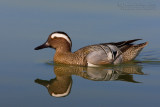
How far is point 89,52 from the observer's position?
12.5 metres

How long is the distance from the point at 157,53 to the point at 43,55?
10.1 feet

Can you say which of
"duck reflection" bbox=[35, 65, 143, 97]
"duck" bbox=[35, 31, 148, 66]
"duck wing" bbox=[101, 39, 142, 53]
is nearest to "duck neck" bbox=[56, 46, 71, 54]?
"duck" bbox=[35, 31, 148, 66]

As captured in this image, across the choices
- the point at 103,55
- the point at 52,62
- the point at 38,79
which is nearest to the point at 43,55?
the point at 52,62

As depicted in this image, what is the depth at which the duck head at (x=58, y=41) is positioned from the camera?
1281cm

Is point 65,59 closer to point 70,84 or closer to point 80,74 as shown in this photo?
point 80,74

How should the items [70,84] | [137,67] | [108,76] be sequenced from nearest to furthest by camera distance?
[70,84]
[108,76]
[137,67]

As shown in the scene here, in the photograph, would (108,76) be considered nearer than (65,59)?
Yes

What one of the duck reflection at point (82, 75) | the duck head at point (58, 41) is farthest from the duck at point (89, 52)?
the duck reflection at point (82, 75)

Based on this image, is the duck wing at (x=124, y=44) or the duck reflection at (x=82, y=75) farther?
the duck wing at (x=124, y=44)

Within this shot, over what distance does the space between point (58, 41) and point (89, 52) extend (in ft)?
3.12

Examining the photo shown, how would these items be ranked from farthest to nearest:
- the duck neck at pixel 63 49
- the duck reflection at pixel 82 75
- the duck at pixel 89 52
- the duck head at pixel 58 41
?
1. the duck neck at pixel 63 49
2. the duck head at pixel 58 41
3. the duck at pixel 89 52
4. the duck reflection at pixel 82 75

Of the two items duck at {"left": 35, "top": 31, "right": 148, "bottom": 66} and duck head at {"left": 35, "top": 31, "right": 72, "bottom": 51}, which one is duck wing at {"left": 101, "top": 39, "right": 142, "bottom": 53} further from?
duck head at {"left": 35, "top": 31, "right": 72, "bottom": 51}

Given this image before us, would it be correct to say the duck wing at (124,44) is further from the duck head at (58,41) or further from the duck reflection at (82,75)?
the duck head at (58,41)

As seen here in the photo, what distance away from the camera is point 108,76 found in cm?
1108
